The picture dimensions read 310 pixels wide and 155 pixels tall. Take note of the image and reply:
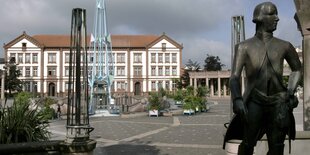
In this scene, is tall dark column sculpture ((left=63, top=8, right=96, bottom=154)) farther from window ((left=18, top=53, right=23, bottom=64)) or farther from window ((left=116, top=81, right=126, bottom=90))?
window ((left=18, top=53, right=23, bottom=64))

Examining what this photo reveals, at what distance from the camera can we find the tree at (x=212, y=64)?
300 feet

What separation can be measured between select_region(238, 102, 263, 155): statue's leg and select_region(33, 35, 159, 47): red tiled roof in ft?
266

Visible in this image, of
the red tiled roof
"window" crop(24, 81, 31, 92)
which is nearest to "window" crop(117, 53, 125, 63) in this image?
the red tiled roof

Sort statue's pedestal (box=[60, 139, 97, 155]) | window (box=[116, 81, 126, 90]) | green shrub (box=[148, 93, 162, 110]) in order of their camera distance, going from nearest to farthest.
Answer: statue's pedestal (box=[60, 139, 97, 155]) → green shrub (box=[148, 93, 162, 110]) → window (box=[116, 81, 126, 90])

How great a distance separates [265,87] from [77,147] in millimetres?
4920

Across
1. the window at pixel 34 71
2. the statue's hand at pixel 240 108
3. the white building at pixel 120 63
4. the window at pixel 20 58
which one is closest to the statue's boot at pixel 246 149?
the statue's hand at pixel 240 108

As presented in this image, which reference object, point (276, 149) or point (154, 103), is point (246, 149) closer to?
point (276, 149)

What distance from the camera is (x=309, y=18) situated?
7.06 meters

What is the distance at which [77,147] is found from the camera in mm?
7383

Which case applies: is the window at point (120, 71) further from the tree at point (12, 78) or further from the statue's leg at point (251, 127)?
the statue's leg at point (251, 127)

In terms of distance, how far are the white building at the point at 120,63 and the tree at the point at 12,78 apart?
220 inches

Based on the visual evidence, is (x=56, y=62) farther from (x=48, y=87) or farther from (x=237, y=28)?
(x=237, y=28)

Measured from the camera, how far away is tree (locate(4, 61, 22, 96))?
74438mm

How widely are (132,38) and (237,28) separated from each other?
79.6 metres
